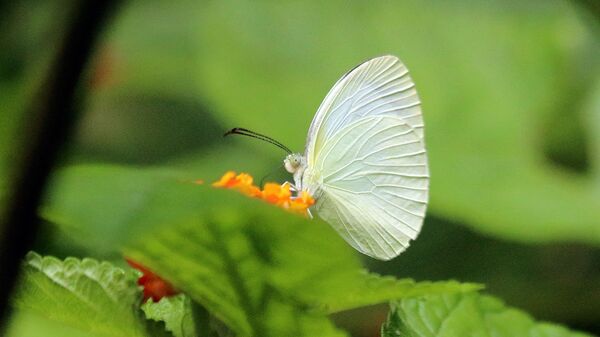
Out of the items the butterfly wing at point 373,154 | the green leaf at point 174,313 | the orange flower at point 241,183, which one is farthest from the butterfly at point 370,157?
the green leaf at point 174,313

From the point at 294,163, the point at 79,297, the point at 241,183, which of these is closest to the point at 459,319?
the point at 241,183

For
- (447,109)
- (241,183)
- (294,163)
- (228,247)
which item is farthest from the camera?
(447,109)

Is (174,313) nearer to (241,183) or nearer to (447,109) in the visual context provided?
(241,183)

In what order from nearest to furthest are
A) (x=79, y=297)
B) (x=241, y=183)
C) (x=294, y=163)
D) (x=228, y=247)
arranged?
(x=228, y=247)
(x=79, y=297)
(x=241, y=183)
(x=294, y=163)

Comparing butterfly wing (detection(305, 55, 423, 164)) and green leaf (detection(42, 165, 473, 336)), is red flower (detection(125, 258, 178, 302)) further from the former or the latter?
butterfly wing (detection(305, 55, 423, 164))

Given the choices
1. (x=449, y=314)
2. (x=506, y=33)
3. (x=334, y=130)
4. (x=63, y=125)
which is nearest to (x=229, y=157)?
(x=506, y=33)

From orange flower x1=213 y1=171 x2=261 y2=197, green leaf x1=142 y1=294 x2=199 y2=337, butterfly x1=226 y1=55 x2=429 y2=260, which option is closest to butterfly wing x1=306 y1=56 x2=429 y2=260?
butterfly x1=226 y1=55 x2=429 y2=260
